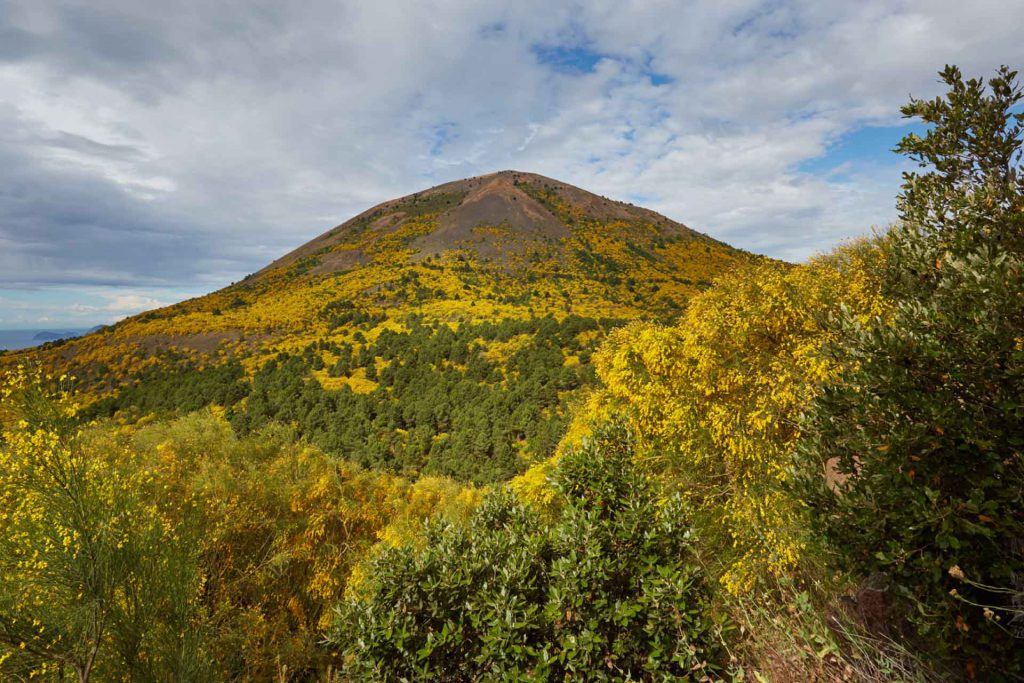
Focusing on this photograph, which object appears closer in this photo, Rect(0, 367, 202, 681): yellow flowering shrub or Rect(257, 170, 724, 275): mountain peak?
Rect(0, 367, 202, 681): yellow flowering shrub

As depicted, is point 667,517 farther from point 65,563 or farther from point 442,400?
point 442,400

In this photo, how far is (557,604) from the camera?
21.1 ft

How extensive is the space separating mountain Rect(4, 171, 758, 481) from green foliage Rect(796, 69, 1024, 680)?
16.5 metres

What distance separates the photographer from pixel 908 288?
6457mm

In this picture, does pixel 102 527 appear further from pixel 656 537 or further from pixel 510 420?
pixel 510 420

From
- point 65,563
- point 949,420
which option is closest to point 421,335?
point 65,563

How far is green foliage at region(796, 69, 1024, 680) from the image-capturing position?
4.55m

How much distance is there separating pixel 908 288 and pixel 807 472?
311cm

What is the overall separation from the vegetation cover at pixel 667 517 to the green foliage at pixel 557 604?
0.05m

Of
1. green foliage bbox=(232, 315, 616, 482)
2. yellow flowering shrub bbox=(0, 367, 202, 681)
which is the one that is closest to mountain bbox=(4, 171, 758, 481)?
green foliage bbox=(232, 315, 616, 482)

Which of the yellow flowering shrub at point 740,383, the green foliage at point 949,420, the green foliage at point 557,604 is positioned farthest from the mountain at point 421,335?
the green foliage at point 949,420

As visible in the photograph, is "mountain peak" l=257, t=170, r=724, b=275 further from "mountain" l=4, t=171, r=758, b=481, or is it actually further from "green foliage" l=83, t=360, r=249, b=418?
"green foliage" l=83, t=360, r=249, b=418

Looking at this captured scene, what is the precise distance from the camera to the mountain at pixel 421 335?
174ft

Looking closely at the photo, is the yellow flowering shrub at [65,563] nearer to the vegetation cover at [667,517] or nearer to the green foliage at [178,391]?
the vegetation cover at [667,517]
